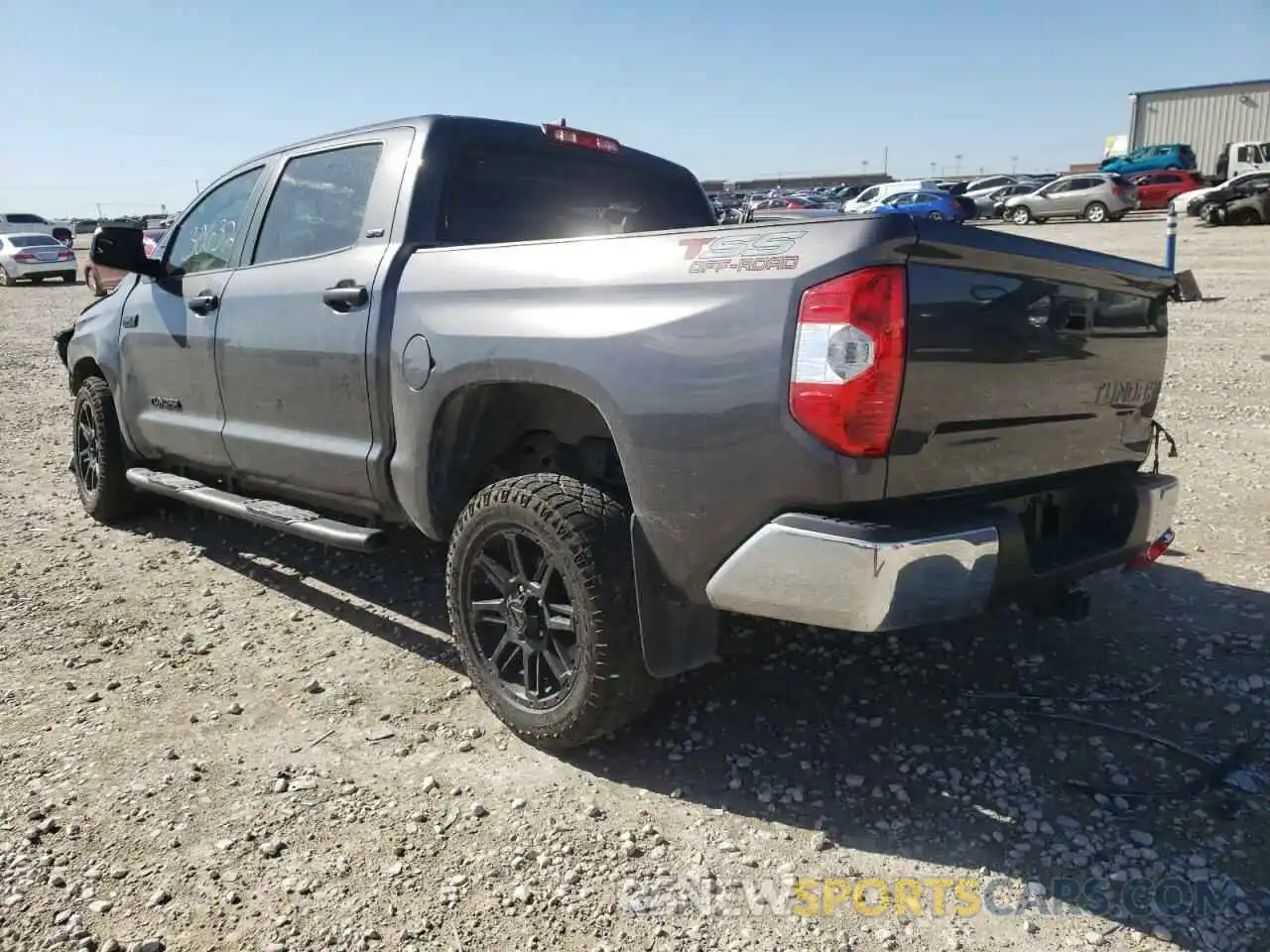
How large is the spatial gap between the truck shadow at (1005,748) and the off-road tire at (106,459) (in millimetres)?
1973

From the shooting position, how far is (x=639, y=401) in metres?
2.56

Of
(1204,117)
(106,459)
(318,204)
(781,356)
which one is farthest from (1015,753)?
(1204,117)

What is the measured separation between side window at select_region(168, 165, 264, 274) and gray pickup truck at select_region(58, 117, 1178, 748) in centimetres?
8

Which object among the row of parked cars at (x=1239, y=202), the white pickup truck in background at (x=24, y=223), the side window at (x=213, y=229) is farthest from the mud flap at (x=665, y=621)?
the white pickup truck in background at (x=24, y=223)

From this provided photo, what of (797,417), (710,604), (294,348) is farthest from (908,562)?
(294,348)

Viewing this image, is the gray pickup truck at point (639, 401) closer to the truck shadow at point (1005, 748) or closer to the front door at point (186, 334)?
the front door at point (186, 334)

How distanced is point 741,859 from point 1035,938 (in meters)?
0.71

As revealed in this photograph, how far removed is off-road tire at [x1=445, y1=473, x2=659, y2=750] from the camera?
274cm

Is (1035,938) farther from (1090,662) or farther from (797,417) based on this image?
(1090,662)

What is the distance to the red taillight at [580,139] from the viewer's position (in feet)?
13.1

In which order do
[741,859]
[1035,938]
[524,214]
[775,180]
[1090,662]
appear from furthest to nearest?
[775,180] < [524,214] < [1090,662] < [741,859] < [1035,938]

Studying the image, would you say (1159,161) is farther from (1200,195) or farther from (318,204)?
(318,204)

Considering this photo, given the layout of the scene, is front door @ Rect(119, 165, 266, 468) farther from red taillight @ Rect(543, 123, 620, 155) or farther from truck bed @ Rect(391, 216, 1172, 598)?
truck bed @ Rect(391, 216, 1172, 598)

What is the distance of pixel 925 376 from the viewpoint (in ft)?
7.47
